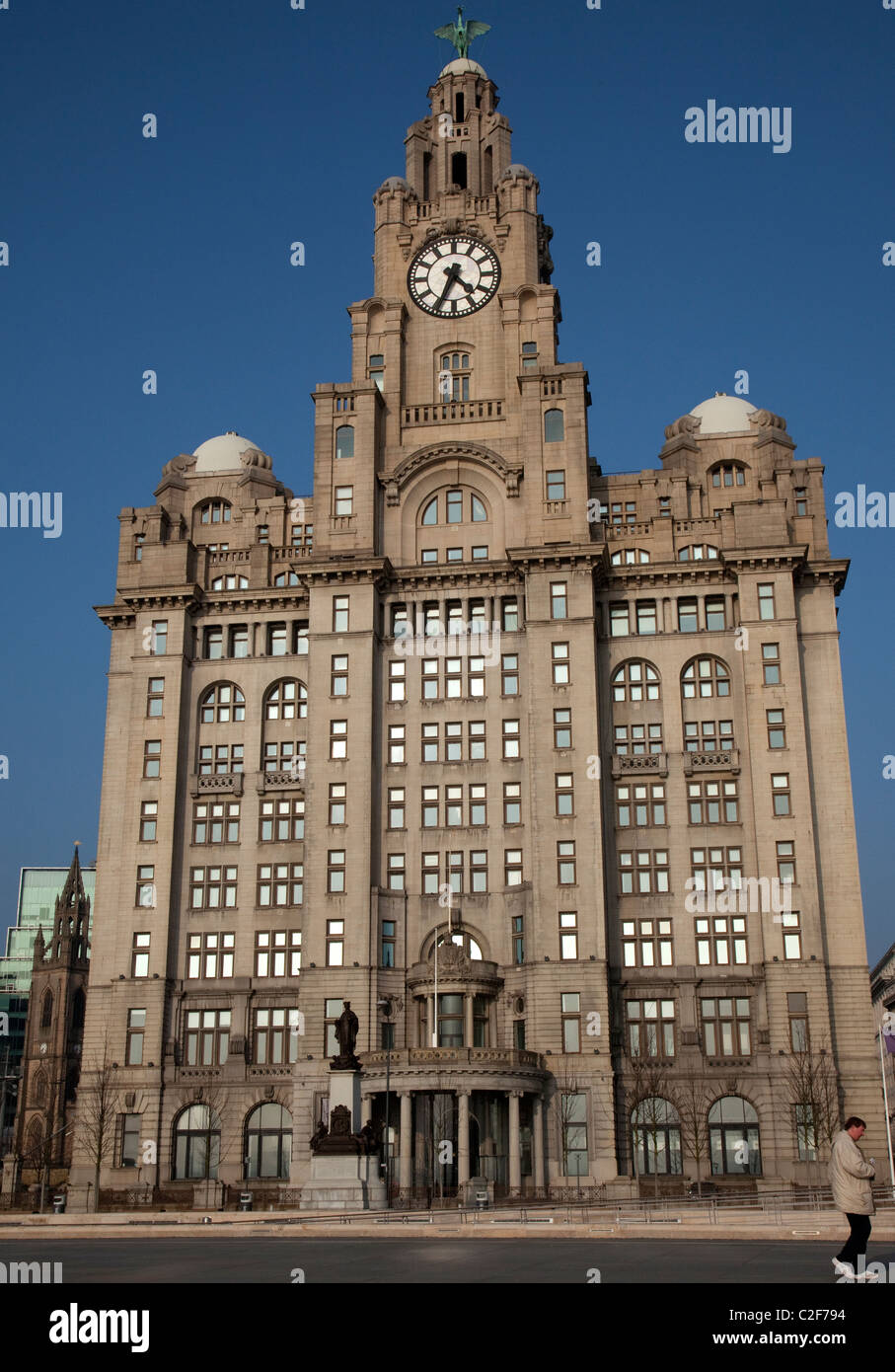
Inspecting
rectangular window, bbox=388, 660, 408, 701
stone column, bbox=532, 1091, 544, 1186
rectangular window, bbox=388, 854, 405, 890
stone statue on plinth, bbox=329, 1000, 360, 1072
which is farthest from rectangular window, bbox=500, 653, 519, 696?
stone statue on plinth, bbox=329, 1000, 360, 1072

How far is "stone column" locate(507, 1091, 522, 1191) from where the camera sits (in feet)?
256

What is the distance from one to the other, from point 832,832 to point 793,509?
921 inches

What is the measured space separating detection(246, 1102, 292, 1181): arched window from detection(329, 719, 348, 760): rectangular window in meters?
22.9

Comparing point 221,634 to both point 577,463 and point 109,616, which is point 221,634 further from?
point 577,463

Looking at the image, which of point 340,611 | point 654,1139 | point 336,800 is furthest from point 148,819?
point 654,1139

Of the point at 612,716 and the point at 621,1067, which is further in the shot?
the point at 612,716

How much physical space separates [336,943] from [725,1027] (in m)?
25.0

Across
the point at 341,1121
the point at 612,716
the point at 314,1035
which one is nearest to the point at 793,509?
the point at 612,716

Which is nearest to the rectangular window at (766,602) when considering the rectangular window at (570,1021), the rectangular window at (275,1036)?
the rectangular window at (570,1021)

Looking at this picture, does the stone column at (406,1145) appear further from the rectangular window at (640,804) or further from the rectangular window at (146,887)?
the rectangular window at (146,887)

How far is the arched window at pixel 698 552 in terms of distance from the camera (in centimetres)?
9744

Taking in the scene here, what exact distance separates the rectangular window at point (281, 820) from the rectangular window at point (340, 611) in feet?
40.2

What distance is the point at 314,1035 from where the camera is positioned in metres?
86.1

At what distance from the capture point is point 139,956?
307ft
